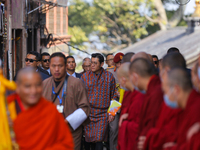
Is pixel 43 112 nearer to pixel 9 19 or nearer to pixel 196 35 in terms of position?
pixel 9 19

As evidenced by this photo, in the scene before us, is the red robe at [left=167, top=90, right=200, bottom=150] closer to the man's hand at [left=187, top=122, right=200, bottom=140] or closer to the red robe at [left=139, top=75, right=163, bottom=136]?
the man's hand at [left=187, top=122, right=200, bottom=140]

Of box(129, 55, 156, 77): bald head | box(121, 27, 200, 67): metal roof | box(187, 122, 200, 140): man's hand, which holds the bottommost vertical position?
box(121, 27, 200, 67): metal roof

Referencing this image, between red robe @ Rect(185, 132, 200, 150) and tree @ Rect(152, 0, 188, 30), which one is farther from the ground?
tree @ Rect(152, 0, 188, 30)

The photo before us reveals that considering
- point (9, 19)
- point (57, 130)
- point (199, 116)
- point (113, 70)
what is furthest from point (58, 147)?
point (9, 19)

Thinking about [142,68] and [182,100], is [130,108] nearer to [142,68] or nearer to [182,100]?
[142,68]

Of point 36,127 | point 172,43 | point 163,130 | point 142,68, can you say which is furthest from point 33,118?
point 172,43

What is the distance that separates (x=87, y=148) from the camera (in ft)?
26.2

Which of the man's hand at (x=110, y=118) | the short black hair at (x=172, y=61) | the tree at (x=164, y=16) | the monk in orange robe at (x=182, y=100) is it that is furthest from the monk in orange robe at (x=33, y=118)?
the tree at (x=164, y=16)

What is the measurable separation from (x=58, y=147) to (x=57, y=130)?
6.1 inches

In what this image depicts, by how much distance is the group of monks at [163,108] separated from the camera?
3.51 m

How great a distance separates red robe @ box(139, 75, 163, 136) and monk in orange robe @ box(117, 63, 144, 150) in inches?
17.7

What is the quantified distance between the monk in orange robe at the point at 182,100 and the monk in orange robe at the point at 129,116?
3.54ft

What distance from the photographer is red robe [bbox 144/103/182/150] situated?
3848mm

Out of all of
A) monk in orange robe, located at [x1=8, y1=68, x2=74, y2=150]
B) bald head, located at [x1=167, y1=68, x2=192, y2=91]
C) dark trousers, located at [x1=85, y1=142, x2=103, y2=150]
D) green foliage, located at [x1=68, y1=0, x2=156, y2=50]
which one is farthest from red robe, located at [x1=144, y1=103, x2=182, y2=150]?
green foliage, located at [x1=68, y1=0, x2=156, y2=50]
